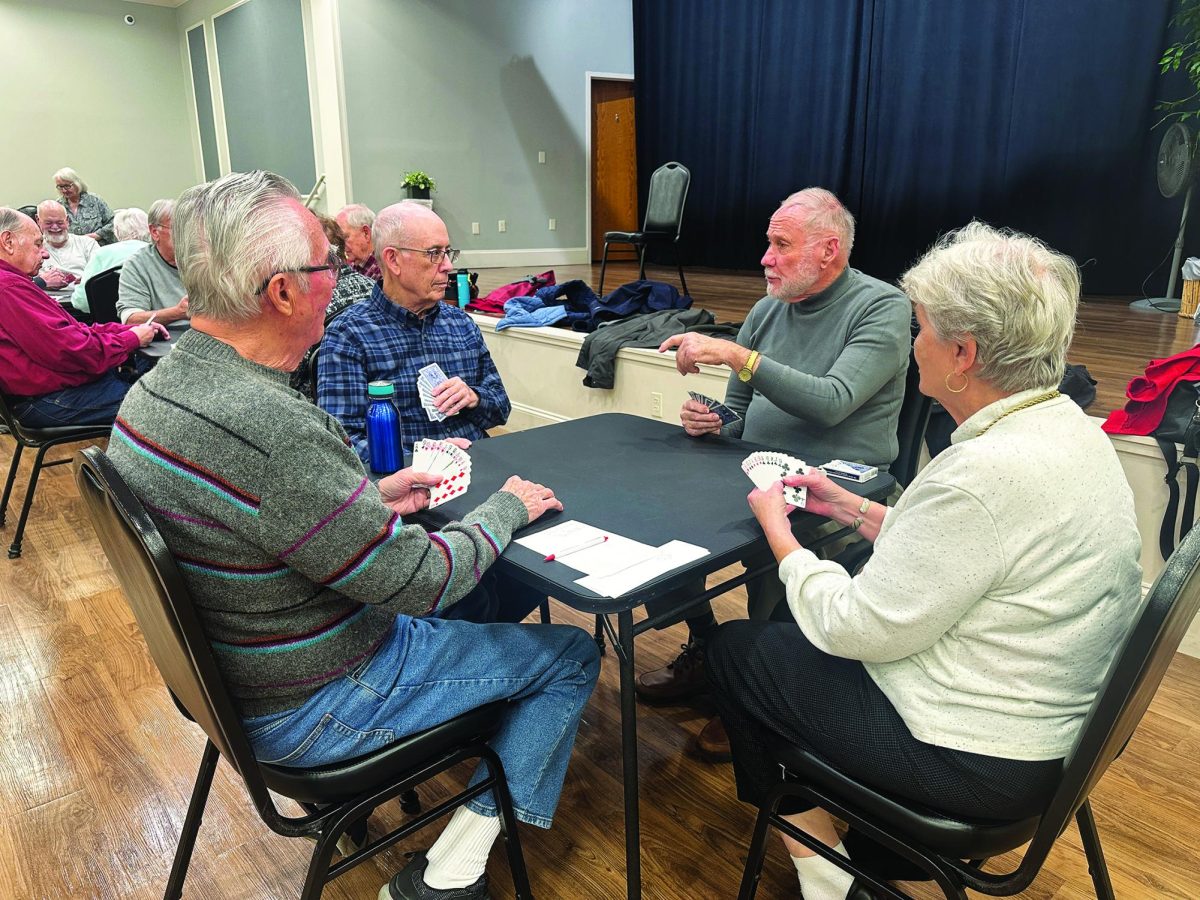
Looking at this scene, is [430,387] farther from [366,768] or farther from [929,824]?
[929,824]

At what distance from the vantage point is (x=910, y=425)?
7.05 feet

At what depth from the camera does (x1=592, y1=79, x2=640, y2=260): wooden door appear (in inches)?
357

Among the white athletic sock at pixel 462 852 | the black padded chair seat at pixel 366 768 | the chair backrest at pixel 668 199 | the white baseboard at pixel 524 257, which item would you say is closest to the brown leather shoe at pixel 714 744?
the white athletic sock at pixel 462 852

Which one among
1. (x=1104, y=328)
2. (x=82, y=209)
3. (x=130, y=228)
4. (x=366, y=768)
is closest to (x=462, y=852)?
(x=366, y=768)

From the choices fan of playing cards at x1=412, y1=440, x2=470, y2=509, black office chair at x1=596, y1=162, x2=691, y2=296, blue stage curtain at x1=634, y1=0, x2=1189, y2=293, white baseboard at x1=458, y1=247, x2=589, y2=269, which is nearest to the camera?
fan of playing cards at x1=412, y1=440, x2=470, y2=509

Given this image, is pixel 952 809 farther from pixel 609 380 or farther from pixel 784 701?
pixel 609 380

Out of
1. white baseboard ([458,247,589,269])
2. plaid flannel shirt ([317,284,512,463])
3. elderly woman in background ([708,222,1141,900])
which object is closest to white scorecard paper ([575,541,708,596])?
elderly woman in background ([708,222,1141,900])

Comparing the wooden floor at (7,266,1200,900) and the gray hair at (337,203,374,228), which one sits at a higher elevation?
the gray hair at (337,203,374,228)

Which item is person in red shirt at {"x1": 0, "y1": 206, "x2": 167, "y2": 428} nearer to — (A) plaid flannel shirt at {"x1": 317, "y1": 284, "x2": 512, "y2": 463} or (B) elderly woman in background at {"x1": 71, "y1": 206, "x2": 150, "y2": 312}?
(B) elderly woman in background at {"x1": 71, "y1": 206, "x2": 150, "y2": 312}

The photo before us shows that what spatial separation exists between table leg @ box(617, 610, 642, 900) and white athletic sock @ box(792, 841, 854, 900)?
0.92 feet

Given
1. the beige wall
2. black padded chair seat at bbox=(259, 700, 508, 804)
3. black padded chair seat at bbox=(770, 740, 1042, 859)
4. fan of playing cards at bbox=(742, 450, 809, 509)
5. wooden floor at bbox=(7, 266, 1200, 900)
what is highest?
the beige wall

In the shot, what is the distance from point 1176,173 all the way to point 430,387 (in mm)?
5139

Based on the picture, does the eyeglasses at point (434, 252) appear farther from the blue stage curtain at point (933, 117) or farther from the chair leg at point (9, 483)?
the blue stage curtain at point (933, 117)

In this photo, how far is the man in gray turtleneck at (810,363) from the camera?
76.0 inches
